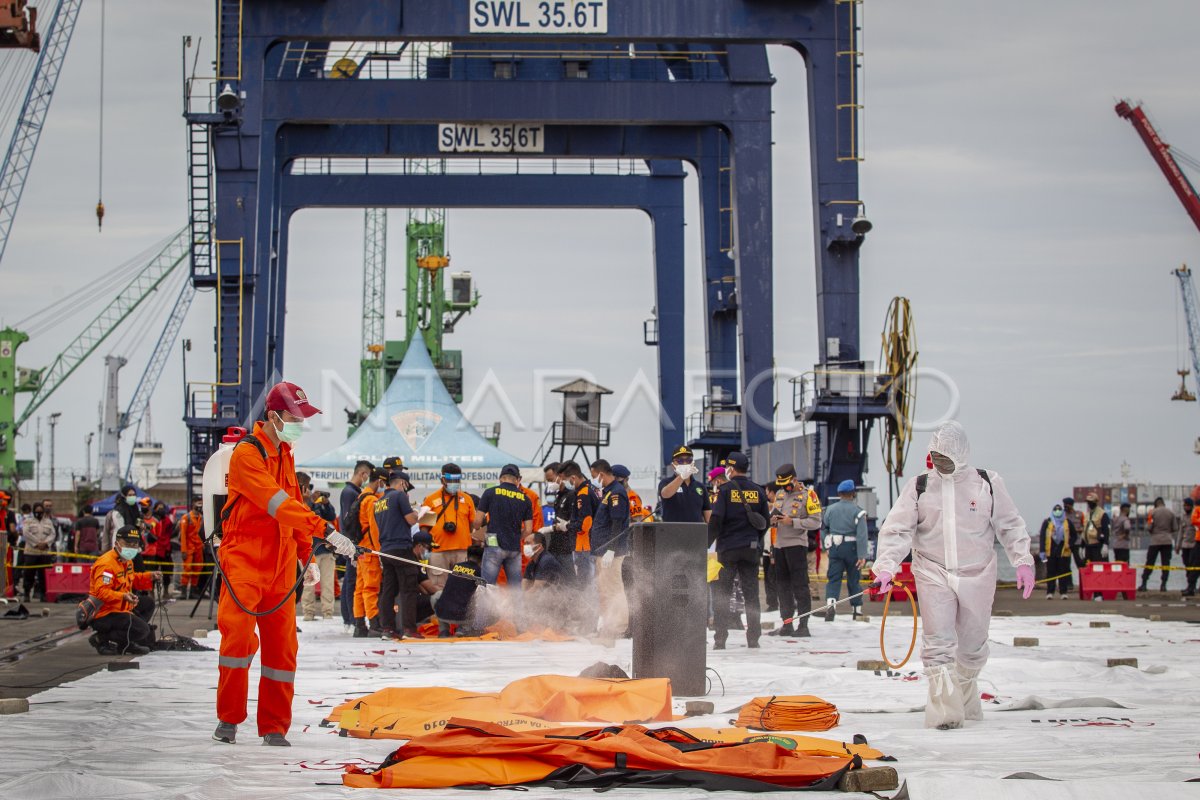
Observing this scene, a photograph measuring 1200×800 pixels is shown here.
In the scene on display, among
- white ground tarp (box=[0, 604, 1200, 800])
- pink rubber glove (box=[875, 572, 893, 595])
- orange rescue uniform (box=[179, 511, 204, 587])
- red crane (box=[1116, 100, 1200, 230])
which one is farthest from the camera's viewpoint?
red crane (box=[1116, 100, 1200, 230])

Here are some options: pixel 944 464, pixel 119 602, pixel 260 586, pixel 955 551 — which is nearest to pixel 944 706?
pixel 955 551

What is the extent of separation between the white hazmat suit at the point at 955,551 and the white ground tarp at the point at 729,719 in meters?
0.41

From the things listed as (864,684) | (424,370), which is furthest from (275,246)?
(864,684)

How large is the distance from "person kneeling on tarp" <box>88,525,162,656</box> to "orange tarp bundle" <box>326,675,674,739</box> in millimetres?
4787

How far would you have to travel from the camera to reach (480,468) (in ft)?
113

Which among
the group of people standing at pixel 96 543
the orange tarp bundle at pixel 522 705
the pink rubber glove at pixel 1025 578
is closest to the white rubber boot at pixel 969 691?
the pink rubber glove at pixel 1025 578

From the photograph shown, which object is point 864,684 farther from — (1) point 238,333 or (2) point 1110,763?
(1) point 238,333

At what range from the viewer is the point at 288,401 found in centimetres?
831

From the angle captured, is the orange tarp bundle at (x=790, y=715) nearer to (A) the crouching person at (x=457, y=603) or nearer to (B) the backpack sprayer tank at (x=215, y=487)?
(B) the backpack sprayer tank at (x=215, y=487)

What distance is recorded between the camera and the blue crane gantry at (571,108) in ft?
96.2

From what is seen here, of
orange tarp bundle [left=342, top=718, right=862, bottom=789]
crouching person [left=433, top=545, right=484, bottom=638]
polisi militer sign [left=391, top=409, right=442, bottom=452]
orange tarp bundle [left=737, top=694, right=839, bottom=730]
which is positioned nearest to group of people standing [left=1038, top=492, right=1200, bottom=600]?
crouching person [left=433, top=545, right=484, bottom=638]

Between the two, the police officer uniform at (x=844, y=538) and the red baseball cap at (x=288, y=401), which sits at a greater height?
the red baseball cap at (x=288, y=401)

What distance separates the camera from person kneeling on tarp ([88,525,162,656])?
12.7m

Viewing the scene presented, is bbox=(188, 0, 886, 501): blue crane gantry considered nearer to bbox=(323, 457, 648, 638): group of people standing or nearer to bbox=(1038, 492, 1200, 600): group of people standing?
bbox=(1038, 492, 1200, 600): group of people standing
